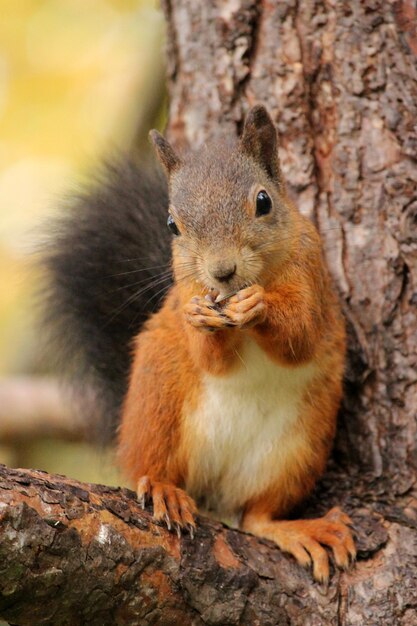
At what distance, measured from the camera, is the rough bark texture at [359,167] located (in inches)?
95.3

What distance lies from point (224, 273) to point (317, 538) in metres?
0.78

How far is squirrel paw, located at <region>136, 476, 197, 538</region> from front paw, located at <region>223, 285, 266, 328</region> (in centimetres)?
49

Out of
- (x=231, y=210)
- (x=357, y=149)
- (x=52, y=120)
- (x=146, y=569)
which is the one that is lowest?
(x=146, y=569)

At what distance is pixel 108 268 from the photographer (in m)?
2.77

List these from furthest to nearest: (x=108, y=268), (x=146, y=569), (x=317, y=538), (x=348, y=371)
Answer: (x=108, y=268), (x=348, y=371), (x=317, y=538), (x=146, y=569)

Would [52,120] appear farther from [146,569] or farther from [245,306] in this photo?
[146,569]

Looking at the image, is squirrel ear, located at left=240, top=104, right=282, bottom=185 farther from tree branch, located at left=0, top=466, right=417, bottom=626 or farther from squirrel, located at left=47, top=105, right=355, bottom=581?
tree branch, located at left=0, top=466, right=417, bottom=626

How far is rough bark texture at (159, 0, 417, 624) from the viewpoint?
2422 mm

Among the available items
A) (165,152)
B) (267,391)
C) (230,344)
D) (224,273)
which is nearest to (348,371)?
(267,391)

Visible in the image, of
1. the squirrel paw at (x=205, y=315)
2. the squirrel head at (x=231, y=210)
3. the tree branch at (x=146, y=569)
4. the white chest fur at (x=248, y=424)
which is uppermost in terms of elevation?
the squirrel head at (x=231, y=210)

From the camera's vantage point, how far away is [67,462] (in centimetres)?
384

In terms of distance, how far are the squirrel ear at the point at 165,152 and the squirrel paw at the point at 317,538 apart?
3.42ft

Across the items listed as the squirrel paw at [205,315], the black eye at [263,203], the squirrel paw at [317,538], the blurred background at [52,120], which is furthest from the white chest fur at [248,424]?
the blurred background at [52,120]

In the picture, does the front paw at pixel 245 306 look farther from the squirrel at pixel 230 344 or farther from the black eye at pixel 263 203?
the black eye at pixel 263 203
